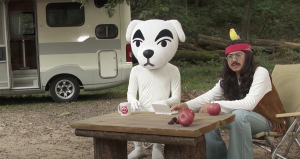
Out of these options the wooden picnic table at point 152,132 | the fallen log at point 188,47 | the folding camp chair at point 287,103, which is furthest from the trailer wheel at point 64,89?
the fallen log at point 188,47

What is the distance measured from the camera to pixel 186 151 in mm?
2980

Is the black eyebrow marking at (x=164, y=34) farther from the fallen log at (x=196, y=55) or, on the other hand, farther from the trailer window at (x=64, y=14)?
the fallen log at (x=196, y=55)

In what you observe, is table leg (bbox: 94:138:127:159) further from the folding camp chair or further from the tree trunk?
→ the tree trunk

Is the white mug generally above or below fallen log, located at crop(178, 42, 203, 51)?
below

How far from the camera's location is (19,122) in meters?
6.59

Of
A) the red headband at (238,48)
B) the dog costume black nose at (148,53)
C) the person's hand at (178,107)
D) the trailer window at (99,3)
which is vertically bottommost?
the person's hand at (178,107)

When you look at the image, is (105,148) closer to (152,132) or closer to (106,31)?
(152,132)

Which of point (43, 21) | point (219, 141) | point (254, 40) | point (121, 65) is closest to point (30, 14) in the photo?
point (43, 21)

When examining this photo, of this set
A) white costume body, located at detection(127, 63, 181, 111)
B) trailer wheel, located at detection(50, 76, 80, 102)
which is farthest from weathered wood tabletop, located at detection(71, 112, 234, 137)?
trailer wheel, located at detection(50, 76, 80, 102)

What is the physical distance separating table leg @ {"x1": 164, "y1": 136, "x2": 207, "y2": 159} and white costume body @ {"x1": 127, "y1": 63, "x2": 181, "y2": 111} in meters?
1.15

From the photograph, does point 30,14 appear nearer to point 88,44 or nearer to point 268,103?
point 88,44

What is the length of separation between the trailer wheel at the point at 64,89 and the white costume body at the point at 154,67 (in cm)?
434

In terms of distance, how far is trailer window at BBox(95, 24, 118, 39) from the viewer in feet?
27.1

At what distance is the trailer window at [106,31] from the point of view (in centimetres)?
825
